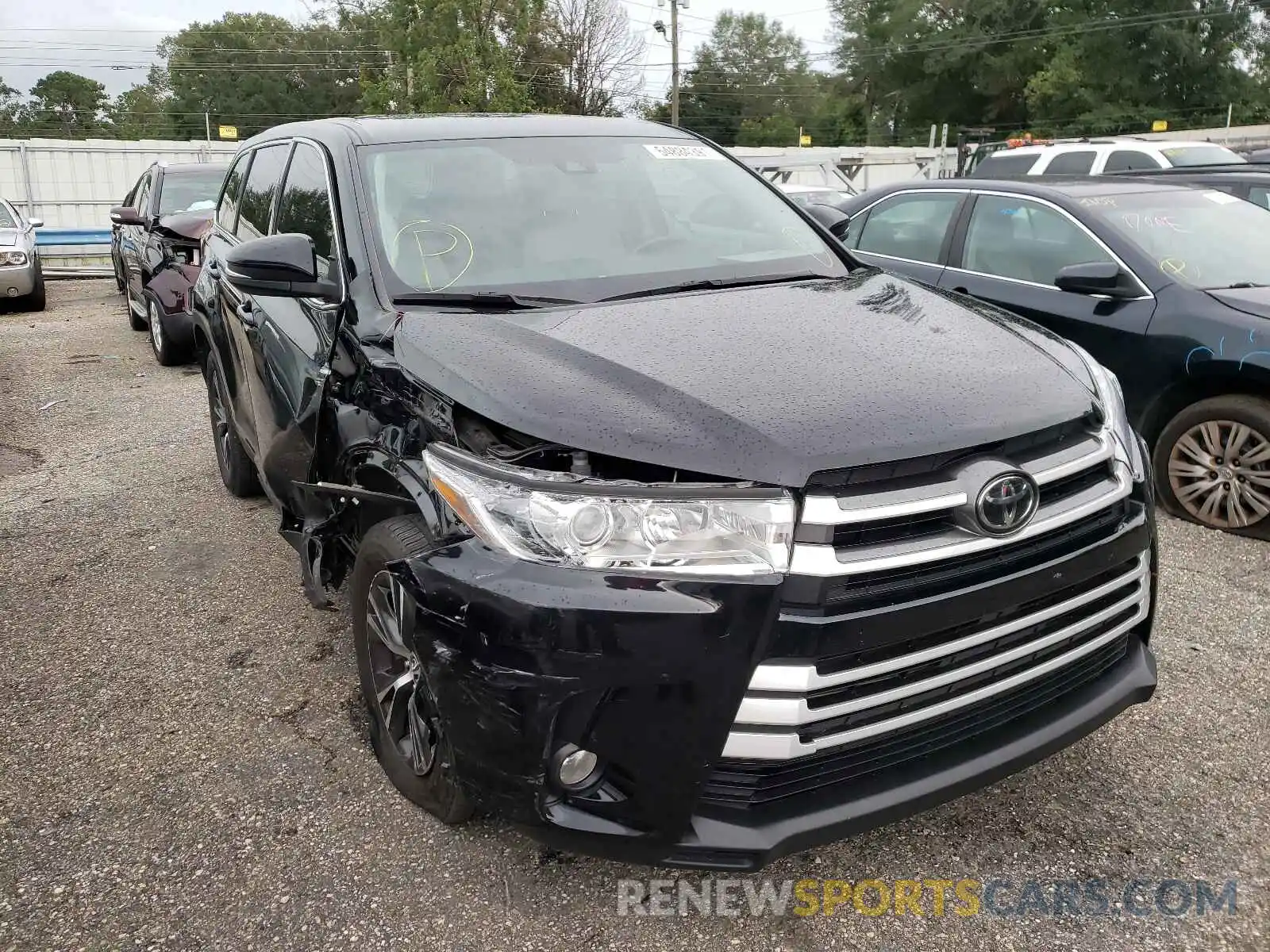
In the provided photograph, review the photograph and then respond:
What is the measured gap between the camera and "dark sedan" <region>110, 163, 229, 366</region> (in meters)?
8.47

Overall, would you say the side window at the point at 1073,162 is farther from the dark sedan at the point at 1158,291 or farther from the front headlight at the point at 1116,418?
the front headlight at the point at 1116,418

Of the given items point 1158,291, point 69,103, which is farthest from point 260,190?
point 69,103

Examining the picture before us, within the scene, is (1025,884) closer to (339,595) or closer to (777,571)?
(777,571)

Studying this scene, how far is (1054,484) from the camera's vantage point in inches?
85.7

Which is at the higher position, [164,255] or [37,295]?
[164,255]

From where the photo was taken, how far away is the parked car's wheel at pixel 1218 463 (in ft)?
14.8

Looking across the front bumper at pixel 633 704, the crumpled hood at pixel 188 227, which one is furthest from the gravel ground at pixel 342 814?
the crumpled hood at pixel 188 227

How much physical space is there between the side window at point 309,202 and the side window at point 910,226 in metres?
3.79

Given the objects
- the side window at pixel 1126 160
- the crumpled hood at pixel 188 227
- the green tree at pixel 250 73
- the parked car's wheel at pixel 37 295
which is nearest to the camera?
the crumpled hood at pixel 188 227

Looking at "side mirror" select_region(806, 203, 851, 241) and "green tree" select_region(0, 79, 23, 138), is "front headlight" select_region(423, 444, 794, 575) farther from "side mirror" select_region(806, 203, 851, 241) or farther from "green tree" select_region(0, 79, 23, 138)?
"green tree" select_region(0, 79, 23, 138)

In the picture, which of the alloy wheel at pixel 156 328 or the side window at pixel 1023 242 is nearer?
the side window at pixel 1023 242

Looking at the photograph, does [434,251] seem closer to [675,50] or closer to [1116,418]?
[1116,418]

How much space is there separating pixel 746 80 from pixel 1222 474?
78721 millimetres

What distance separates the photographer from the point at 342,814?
2.69m
